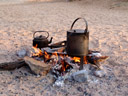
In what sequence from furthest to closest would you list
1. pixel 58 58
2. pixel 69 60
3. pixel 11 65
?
pixel 69 60, pixel 58 58, pixel 11 65

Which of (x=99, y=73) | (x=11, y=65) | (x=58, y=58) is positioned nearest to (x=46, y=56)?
(x=58, y=58)

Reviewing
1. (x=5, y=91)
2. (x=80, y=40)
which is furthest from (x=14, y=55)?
(x=80, y=40)

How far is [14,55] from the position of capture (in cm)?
447

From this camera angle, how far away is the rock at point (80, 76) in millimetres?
3212

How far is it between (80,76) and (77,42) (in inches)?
22.5

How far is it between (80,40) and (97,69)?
699 mm

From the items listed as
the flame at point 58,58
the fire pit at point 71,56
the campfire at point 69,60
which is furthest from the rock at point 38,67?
the flame at point 58,58

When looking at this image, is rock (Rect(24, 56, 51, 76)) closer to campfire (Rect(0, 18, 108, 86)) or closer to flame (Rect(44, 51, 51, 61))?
campfire (Rect(0, 18, 108, 86))

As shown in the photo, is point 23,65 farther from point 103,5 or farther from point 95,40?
point 103,5

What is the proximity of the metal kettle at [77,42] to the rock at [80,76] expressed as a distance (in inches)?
13.6

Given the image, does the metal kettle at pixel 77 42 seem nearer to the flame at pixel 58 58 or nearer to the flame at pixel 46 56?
the flame at pixel 58 58

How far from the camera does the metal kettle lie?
326 cm

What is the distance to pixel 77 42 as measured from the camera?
10.9 ft

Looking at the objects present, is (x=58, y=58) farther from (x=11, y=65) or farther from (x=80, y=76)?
(x=11, y=65)
